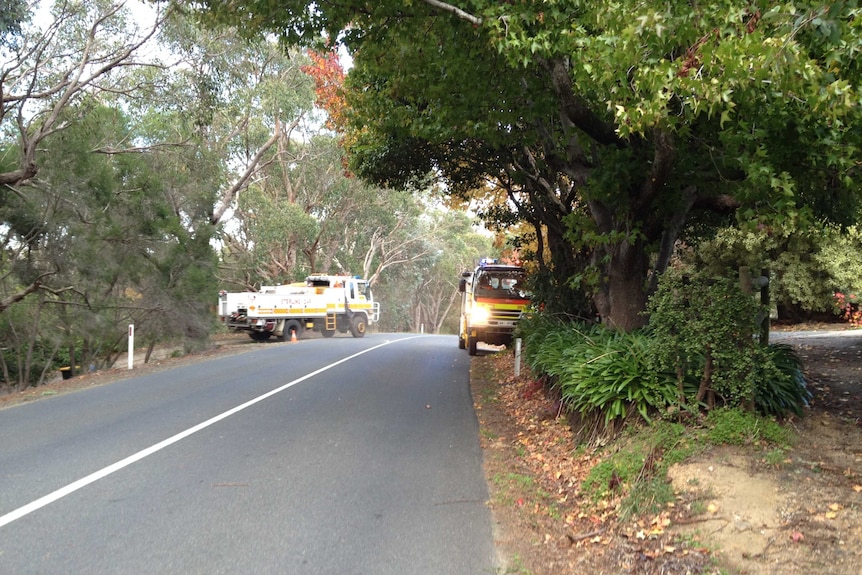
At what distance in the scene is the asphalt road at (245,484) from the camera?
4.75 metres

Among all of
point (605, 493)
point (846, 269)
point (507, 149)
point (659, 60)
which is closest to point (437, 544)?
point (605, 493)

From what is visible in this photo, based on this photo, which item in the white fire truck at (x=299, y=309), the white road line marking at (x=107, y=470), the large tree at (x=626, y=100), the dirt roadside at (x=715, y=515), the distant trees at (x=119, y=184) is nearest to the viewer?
the dirt roadside at (x=715, y=515)

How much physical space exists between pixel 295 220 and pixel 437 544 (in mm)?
31803

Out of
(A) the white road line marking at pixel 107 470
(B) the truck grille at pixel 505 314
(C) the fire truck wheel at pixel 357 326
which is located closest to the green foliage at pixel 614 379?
(A) the white road line marking at pixel 107 470

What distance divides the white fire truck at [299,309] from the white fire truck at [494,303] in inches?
460

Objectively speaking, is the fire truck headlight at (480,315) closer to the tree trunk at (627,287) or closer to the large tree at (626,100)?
the large tree at (626,100)

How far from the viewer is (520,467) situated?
7383mm

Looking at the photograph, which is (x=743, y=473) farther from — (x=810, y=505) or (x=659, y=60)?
(x=659, y=60)

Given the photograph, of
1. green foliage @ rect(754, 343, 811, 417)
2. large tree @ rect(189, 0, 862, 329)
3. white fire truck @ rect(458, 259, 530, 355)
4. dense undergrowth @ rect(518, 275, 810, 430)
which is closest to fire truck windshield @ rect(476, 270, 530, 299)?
white fire truck @ rect(458, 259, 530, 355)

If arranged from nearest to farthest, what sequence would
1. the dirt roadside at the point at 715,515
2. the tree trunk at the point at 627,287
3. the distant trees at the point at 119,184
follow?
the dirt roadside at the point at 715,515
the tree trunk at the point at 627,287
the distant trees at the point at 119,184

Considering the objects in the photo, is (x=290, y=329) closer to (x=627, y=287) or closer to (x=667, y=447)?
(x=627, y=287)

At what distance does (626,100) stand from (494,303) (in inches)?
554

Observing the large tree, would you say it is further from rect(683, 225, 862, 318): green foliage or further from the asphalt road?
rect(683, 225, 862, 318): green foliage

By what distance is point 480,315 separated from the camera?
19.9 meters
